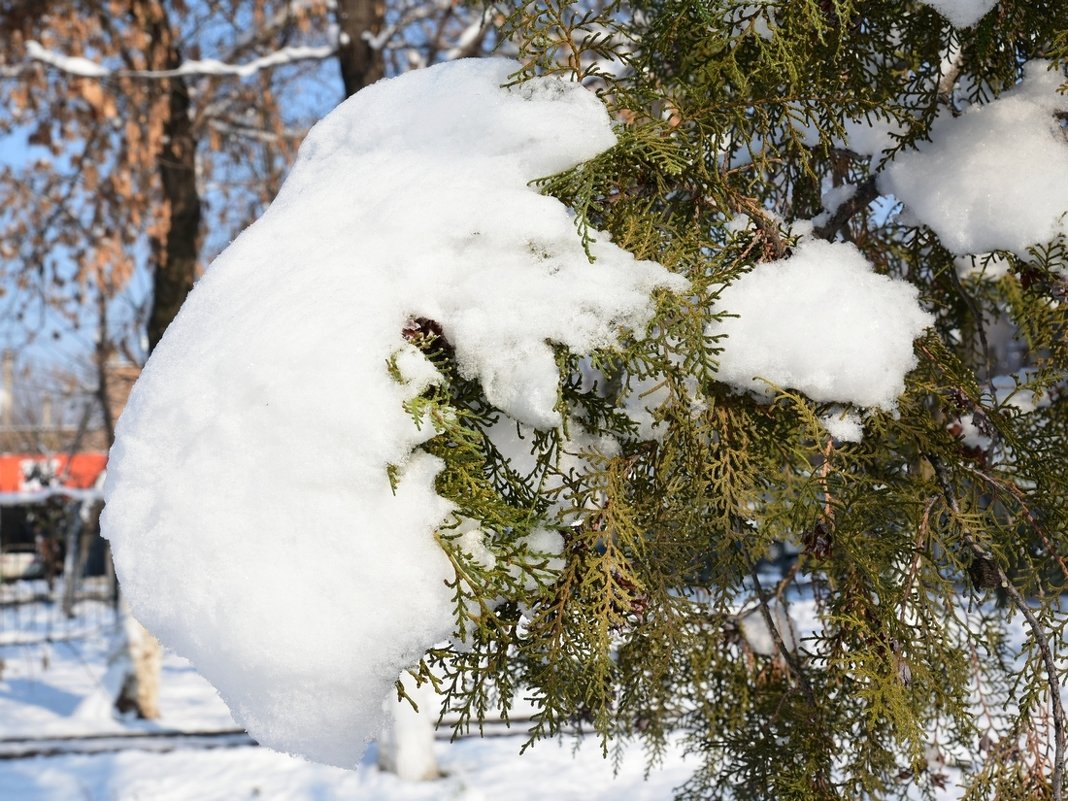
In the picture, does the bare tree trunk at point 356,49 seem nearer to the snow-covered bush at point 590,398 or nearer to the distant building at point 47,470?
the distant building at point 47,470

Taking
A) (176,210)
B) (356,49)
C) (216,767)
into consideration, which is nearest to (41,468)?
(176,210)

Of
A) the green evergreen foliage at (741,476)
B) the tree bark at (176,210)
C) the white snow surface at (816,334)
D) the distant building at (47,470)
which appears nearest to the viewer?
the green evergreen foliage at (741,476)

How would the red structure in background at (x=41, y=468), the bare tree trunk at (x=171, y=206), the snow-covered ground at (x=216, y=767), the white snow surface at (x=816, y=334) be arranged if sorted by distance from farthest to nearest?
the red structure in background at (x=41, y=468)
the bare tree trunk at (x=171, y=206)
the snow-covered ground at (x=216, y=767)
the white snow surface at (x=816, y=334)

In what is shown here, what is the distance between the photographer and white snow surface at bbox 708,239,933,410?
1.32 metres

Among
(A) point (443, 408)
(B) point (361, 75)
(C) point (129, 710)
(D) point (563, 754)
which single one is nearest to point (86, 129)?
(B) point (361, 75)

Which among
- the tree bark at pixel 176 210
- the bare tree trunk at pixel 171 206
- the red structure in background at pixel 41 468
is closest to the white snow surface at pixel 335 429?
the bare tree trunk at pixel 171 206

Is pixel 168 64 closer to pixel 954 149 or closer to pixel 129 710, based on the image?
pixel 129 710

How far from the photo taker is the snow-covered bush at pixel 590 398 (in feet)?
3.66

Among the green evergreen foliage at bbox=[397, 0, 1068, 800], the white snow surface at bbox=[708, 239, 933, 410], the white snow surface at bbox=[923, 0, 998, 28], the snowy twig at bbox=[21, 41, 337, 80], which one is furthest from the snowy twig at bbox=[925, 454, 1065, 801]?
the snowy twig at bbox=[21, 41, 337, 80]

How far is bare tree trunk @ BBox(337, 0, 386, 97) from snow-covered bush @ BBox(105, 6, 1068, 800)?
13.3 ft

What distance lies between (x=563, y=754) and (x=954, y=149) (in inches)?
219

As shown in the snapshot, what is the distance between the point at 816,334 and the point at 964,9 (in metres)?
0.65

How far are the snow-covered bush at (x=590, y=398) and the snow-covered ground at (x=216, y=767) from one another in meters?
3.99

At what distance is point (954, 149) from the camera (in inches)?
62.6
